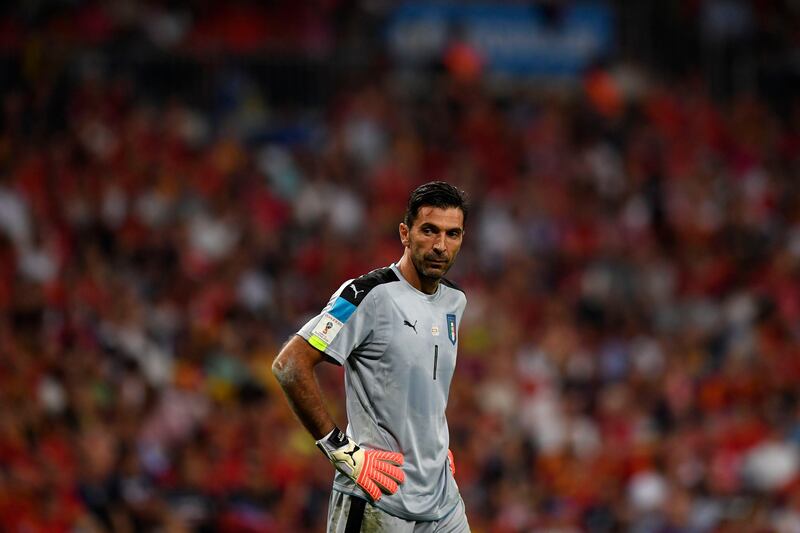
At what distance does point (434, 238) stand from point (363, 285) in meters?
0.35

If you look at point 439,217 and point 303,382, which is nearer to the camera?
point 303,382

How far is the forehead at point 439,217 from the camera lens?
16.5 ft

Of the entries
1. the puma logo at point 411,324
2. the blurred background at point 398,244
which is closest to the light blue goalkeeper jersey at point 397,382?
the puma logo at point 411,324

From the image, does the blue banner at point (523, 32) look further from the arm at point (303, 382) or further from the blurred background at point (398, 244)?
the arm at point (303, 382)

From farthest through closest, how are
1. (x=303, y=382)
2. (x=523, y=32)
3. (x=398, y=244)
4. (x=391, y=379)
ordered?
1. (x=523, y=32)
2. (x=398, y=244)
3. (x=391, y=379)
4. (x=303, y=382)

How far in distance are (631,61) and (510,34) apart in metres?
1.69

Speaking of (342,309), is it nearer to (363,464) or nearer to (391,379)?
(391,379)

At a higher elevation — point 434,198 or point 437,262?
point 434,198

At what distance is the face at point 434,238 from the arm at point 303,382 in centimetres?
59

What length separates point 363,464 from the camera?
15.9 feet

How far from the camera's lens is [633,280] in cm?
1406

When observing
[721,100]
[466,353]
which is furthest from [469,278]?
[721,100]

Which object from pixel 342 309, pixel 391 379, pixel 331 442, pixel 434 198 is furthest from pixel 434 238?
pixel 331 442

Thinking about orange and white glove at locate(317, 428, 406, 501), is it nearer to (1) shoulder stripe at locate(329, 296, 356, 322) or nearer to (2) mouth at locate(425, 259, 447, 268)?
(1) shoulder stripe at locate(329, 296, 356, 322)
